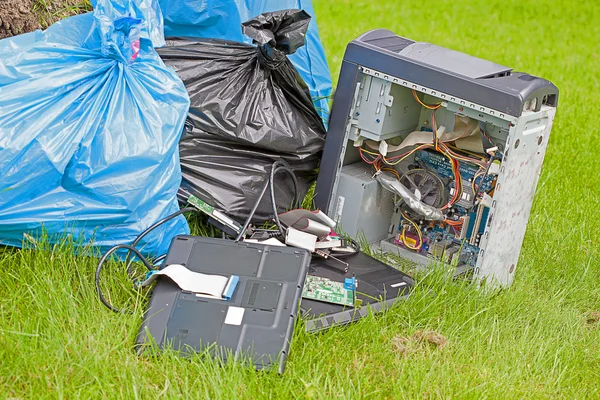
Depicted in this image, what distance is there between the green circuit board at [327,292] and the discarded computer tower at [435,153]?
49 cm

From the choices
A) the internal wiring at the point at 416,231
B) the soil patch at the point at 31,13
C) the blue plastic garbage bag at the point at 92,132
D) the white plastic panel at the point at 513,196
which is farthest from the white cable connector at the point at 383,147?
the soil patch at the point at 31,13

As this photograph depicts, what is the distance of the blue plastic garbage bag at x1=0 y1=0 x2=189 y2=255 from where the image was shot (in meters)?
2.60

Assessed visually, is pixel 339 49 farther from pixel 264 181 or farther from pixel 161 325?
pixel 161 325

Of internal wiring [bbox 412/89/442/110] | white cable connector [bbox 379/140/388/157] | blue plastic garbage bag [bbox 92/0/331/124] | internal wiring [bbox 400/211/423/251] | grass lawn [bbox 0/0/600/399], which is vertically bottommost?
grass lawn [bbox 0/0/600/399]

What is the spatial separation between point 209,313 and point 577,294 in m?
1.62

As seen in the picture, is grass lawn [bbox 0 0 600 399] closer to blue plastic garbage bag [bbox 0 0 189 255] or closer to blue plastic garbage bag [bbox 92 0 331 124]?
blue plastic garbage bag [bbox 0 0 189 255]

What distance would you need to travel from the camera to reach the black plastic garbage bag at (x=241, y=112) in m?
3.04

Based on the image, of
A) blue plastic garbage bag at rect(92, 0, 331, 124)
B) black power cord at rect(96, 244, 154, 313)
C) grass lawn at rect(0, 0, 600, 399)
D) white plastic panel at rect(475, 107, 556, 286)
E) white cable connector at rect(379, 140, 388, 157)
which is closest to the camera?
grass lawn at rect(0, 0, 600, 399)

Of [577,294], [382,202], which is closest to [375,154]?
[382,202]

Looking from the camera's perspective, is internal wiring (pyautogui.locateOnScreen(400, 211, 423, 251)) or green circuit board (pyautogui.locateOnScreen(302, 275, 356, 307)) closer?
green circuit board (pyautogui.locateOnScreen(302, 275, 356, 307))

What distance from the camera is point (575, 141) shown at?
4.92m

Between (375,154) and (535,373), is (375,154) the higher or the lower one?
the higher one

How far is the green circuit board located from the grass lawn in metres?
0.13

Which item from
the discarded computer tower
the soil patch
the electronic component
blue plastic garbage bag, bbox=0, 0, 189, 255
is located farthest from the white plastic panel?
the soil patch
